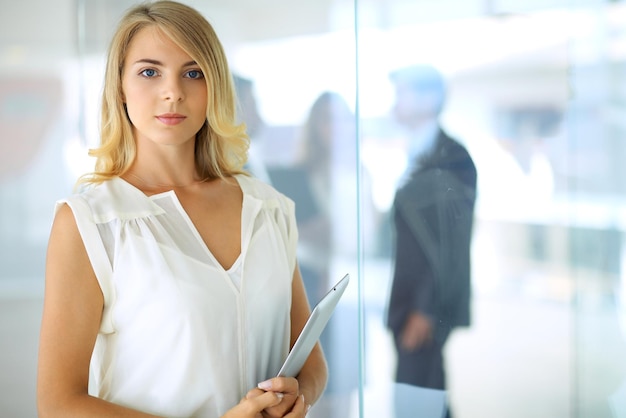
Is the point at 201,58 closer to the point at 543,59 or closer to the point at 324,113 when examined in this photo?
the point at 543,59

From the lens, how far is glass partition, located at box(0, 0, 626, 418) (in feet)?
6.42

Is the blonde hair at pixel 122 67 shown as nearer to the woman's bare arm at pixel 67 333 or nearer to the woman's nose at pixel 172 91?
the woman's nose at pixel 172 91

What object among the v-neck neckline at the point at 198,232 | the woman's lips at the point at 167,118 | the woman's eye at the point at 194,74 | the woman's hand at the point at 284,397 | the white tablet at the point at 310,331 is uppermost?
the woman's eye at the point at 194,74

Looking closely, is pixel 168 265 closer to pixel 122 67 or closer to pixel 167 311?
pixel 167 311

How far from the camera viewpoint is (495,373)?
2.10 metres

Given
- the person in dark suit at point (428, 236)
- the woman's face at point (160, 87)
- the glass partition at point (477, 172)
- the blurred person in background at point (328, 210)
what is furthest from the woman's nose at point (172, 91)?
the blurred person in background at point (328, 210)

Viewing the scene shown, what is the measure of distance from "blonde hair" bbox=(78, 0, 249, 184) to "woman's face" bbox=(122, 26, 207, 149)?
2cm

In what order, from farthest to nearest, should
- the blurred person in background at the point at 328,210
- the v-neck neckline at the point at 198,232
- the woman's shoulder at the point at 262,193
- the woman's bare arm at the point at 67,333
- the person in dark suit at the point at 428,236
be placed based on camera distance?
the blurred person in background at the point at 328,210 → the person in dark suit at the point at 428,236 → the woman's shoulder at the point at 262,193 → the v-neck neckline at the point at 198,232 → the woman's bare arm at the point at 67,333

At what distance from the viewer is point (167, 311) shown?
1281 mm

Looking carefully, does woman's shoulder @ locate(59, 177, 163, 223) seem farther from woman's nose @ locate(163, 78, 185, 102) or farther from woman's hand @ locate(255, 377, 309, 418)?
woman's hand @ locate(255, 377, 309, 418)

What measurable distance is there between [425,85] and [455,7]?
0.75ft

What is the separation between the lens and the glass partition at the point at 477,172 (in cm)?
196

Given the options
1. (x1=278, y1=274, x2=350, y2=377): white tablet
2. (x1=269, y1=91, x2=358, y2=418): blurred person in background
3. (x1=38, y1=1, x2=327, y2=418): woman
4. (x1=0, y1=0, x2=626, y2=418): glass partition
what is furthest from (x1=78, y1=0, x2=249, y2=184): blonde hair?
(x1=269, y1=91, x2=358, y2=418): blurred person in background

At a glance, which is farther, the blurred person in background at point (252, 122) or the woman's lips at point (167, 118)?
the blurred person in background at point (252, 122)
